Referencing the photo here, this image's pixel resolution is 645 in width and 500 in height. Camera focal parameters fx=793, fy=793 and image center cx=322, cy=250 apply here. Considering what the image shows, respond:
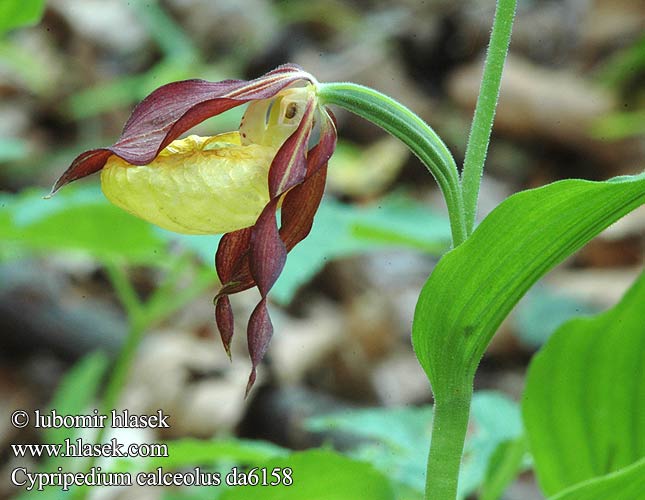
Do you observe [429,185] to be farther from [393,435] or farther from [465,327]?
[465,327]

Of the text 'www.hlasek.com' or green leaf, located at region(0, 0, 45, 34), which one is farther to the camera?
green leaf, located at region(0, 0, 45, 34)

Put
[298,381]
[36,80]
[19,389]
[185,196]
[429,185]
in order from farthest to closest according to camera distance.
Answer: [429,185] < [36,80] < [298,381] < [19,389] < [185,196]

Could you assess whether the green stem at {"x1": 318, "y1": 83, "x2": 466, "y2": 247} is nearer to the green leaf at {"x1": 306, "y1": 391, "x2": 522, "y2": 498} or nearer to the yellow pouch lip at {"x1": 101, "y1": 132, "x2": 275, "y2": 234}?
the yellow pouch lip at {"x1": 101, "y1": 132, "x2": 275, "y2": 234}

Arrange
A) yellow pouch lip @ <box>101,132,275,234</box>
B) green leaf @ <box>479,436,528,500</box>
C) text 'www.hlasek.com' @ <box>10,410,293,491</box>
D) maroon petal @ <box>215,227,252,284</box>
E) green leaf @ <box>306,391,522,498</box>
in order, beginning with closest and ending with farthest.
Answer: yellow pouch lip @ <box>101,132,275,234</box> → maroon petal @ <box>215,227,252,284</box> → text 'www.hlasek.com' @ <box>10,410,293,491</box> → green leaf @ <box>479,436,528,500</box> → green leaf @ <box>306,391,522,498</box>

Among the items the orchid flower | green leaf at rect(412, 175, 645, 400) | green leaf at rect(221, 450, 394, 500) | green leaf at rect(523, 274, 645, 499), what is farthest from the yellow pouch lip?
green leaf at rect(523, 274, 645, 499)

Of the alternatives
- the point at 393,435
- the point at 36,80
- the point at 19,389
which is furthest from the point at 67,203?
the point at 36,80

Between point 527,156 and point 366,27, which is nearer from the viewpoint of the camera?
point 527,156

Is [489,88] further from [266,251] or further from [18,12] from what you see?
[18,12]
